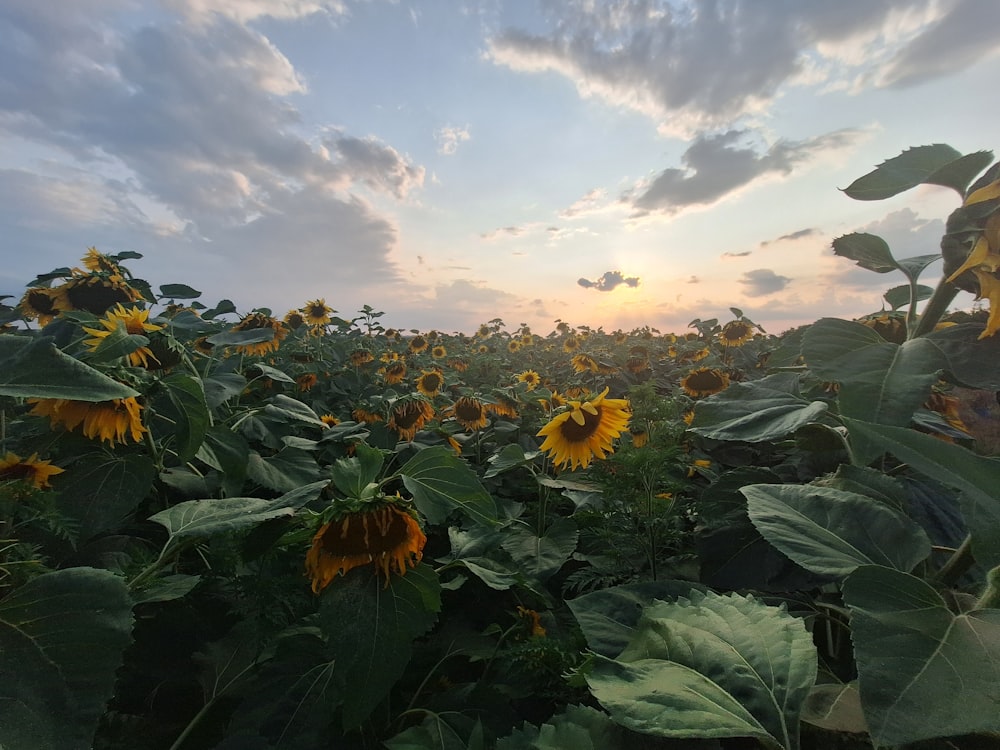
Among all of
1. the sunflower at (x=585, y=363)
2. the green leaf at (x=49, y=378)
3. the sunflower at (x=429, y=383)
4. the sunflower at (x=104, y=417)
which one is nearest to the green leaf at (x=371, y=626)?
the green leaf at (x=49, y=378)

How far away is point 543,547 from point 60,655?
1.28 meters

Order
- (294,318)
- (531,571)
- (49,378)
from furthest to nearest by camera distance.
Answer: (294,318), (531,571), (49,378)

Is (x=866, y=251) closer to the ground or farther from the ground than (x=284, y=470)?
farther from the ground

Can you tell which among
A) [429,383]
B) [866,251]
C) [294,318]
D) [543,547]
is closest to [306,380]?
[429,383]

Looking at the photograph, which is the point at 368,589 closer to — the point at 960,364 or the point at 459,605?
the point at 459,605

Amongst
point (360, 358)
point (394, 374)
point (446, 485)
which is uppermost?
point (360, 358)

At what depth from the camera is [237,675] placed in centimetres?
127

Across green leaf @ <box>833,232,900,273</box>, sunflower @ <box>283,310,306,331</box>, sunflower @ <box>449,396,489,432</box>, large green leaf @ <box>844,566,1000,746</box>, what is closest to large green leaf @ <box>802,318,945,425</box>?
green leaf @ <box>833,232,900,273</box>

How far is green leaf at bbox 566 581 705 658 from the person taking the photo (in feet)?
2.93

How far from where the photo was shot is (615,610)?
98 centimetres

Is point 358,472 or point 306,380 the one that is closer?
point 358,472

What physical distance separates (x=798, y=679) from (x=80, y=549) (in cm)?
167

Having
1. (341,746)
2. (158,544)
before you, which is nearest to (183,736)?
(341,746)

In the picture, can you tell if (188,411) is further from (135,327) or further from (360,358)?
(360,358)
